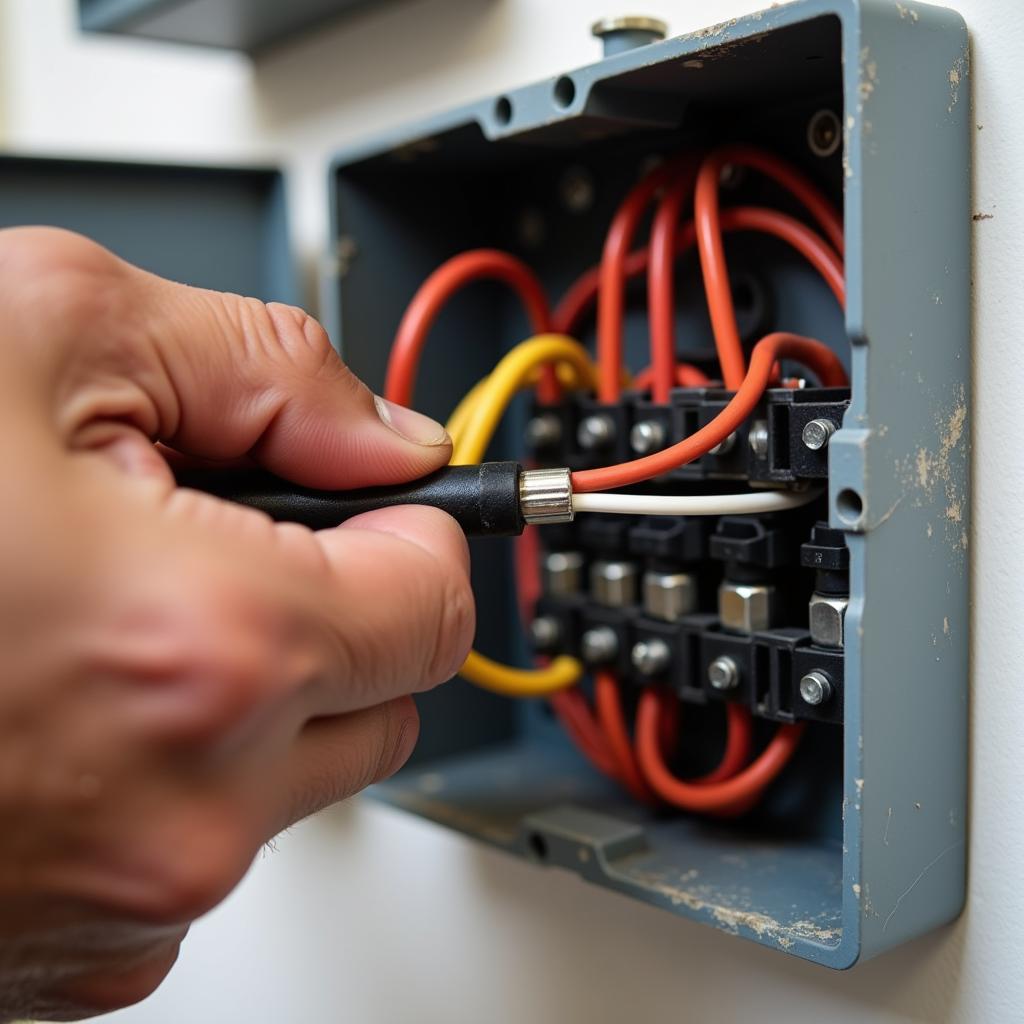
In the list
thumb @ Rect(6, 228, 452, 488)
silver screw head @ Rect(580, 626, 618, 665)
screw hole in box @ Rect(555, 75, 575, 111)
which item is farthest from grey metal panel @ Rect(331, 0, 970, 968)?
thumb @ Rect(6, 228, 452, 488)

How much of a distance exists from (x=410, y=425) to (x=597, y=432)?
0.18m

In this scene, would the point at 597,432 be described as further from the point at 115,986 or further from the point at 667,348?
the point at 115,986

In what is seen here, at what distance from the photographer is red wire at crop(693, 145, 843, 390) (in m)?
0.64

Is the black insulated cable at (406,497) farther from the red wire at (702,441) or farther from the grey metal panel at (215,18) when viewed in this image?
the grey metal panel at (215,18)

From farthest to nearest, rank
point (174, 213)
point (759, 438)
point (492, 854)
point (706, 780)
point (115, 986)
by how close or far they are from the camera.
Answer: point (174, 213)
point (492, 854)
point (706, 780)
point (759, 438)
point (115, 986)

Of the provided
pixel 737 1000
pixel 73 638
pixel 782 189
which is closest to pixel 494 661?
pixel 737 1000

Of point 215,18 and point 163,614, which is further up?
point 215,18

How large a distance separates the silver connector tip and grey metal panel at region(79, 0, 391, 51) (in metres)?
0.58

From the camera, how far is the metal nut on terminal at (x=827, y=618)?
578 mm

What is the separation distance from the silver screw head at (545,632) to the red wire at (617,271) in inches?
6.8

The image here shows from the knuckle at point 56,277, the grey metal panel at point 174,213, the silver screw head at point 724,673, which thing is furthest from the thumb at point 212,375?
the grey metal panel at point 174,213

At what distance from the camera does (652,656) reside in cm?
71

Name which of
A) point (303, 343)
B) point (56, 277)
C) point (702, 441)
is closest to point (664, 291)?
point (702, 441)

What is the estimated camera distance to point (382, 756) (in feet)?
1.82
